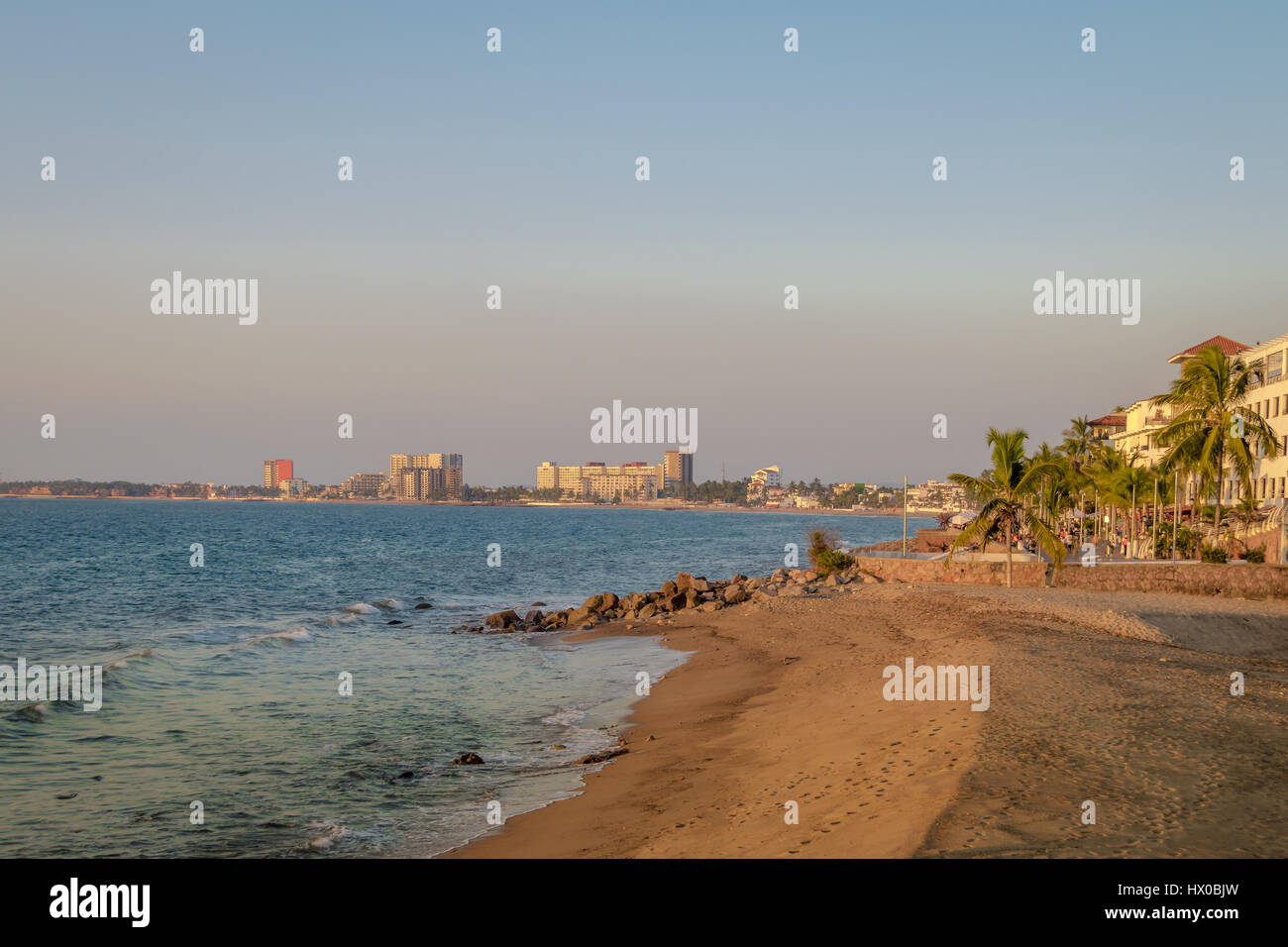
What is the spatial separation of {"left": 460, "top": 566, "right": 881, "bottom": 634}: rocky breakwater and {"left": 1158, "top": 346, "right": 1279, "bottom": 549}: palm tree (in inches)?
630

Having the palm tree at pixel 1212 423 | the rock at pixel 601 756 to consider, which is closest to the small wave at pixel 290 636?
the rock at pixel 601 756

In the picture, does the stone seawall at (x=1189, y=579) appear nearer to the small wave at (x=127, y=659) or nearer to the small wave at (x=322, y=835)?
the small wave at (x=322, y=835)

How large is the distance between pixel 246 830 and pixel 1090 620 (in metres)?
24.4

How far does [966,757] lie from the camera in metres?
12.4

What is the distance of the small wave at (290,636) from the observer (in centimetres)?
3328

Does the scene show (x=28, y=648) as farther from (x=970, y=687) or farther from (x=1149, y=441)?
(x=1149, y=441)

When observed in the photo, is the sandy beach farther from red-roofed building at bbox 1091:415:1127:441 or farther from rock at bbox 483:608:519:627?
red-roofed building at bbox 1091:415:1127:441

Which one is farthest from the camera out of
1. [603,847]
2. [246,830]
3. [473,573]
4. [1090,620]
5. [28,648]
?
[473,573]

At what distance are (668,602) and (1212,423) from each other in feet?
89.7

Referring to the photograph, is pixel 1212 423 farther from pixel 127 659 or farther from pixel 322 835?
pixel 127 659

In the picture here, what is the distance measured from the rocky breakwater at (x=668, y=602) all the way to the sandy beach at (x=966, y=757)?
12.7 metres

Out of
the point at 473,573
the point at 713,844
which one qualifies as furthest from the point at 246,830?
the point at 473,573
